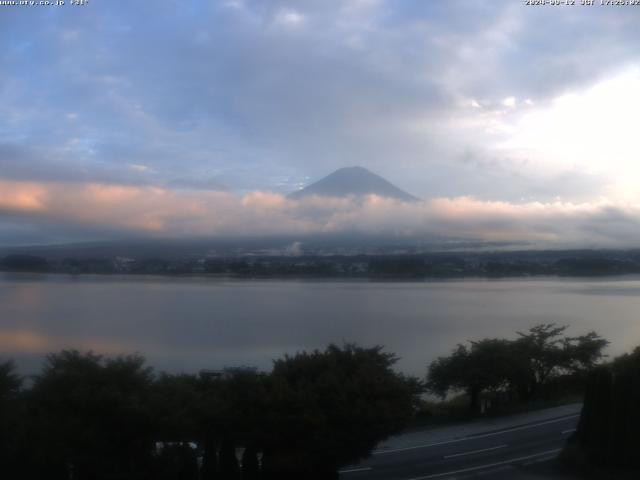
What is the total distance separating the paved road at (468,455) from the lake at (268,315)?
709cm

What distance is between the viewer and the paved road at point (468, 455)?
10.8m

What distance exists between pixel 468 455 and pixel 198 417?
5.75 meters

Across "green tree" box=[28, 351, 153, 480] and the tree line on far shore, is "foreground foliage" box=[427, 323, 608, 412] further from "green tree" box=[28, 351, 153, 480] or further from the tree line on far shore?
"green tree" box=[28, 351, 153, 480]

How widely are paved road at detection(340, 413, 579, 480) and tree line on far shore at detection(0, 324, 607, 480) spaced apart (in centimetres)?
175

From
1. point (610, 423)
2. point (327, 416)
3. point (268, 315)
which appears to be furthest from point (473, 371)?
point (268, 315)

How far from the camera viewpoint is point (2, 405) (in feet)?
25.7

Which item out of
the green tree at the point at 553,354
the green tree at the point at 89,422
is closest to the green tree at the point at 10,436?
the green tree at the point at 89,422

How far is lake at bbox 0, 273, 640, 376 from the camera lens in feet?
70.5

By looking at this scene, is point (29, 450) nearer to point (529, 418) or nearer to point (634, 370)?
point (634, 370)

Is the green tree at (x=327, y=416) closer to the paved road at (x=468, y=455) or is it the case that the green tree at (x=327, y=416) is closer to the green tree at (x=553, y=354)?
the paved road at (x=468, y=455)

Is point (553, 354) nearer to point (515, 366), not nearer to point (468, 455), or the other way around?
point (515, 366)

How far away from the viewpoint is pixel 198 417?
8.48 m

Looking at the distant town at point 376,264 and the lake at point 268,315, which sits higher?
the distant town at point 376,264

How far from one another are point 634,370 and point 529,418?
17.0ft
